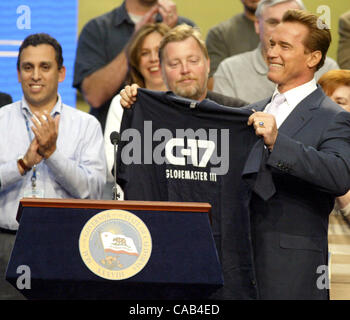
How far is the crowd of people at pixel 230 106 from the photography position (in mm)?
3254

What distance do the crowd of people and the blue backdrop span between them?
0.58 meters

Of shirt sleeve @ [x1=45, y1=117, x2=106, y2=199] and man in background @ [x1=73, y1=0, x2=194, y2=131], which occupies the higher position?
man in background @ [x1=73, y1=0, x2=194, y2=131]

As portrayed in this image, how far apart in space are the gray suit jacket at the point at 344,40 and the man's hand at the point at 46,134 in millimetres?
2215

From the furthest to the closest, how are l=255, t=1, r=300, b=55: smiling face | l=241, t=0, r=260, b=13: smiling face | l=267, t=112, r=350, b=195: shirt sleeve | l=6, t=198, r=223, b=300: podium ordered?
l=241, t=0, r=260, b=13: smiling face
l=255, t=1, r=300, b=55: smiling face
l=267, t=112, r=350, b=195: shirt sleeve
l=6, t=198, r=223, b=300: podium

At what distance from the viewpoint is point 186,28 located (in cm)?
421

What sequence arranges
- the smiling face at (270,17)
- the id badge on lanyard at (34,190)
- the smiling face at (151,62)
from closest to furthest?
the id badge on lanyard at (34,190)
the smiling face at (151,62)
the smiling face at (270,17)

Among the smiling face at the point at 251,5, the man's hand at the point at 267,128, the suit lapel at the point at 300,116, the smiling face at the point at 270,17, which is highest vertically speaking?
the smiling face at the point at 251,5

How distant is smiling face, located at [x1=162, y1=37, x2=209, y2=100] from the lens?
159 inches

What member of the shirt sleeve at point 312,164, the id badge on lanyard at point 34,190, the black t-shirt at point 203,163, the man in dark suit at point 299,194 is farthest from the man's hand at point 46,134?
the shirt sleeve at point 312,164

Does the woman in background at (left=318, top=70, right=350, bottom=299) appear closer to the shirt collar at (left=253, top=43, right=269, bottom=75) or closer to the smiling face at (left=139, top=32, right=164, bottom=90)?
the shirt collar at (left=253, top=43, right=269, bottom=75)

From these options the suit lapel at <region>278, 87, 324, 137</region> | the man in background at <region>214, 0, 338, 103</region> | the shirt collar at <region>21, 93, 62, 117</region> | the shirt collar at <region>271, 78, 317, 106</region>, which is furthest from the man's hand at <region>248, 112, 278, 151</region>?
the man in background at <region>214, 0, 338, 103</region>

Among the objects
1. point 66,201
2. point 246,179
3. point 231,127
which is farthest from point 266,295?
point 66,201

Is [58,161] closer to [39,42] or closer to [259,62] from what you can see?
[39,42]

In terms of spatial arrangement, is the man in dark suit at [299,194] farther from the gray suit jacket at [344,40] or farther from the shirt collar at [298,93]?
the gray suit jacket at [344,40]
